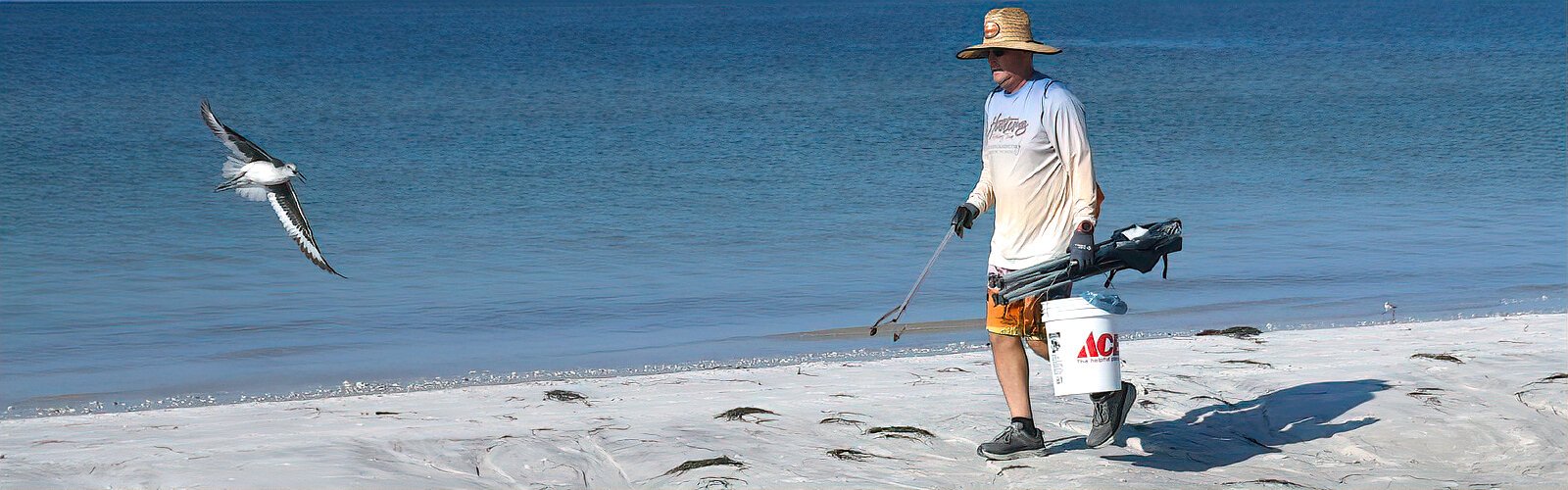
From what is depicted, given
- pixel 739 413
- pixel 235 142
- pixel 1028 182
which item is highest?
pixel 235 142

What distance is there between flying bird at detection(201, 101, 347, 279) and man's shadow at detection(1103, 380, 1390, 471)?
109 inches

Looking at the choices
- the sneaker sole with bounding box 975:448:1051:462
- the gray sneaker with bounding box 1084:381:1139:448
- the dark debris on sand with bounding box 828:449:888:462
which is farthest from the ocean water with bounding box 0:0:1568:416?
the gray sneaker with bounding box 1084:381:1139:448

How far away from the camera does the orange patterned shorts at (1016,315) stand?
490 centimetres

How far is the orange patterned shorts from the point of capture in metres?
4.90

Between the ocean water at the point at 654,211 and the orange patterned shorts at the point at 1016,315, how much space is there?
3.74 meters

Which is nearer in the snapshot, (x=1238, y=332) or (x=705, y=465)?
(x=705, y=465)

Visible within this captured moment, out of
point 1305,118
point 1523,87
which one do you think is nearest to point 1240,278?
point 1305,118

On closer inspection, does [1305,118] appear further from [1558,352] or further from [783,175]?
[1558,352]

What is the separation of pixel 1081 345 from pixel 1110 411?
0.35 meters

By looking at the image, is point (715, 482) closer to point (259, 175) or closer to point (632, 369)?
point (259, 175)

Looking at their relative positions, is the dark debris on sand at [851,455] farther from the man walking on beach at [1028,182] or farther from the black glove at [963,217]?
the black glove at [963,217]

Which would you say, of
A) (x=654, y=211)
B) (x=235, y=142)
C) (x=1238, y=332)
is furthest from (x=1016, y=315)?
(x=654, y=211)

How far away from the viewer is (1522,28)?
2904 inches

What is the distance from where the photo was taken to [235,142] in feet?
15.6
